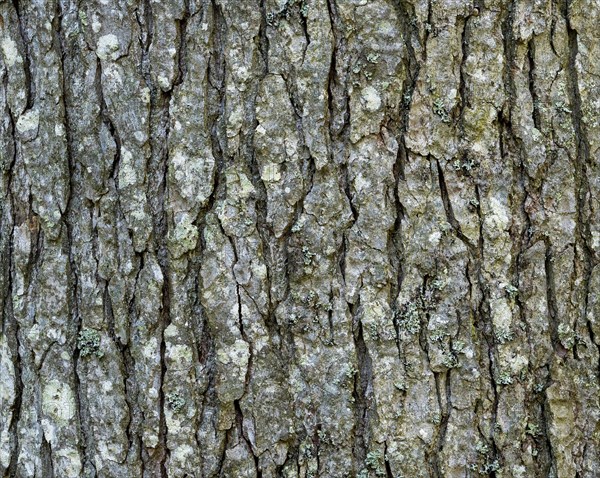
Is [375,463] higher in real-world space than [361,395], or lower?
lower

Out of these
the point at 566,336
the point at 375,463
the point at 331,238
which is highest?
the point at 331,238

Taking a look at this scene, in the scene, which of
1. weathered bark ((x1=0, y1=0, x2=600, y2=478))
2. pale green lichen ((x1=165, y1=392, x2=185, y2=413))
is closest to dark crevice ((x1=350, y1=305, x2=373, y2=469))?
weathered bark ((x1=0, y1=0, x2=600, y2=478))

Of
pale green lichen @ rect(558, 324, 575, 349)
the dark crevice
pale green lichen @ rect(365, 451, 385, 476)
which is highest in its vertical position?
pale green lichen @ rect(558, 324, 575, 349)

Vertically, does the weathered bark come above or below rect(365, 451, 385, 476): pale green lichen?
above

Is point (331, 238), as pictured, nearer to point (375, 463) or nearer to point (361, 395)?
point (361, 395)

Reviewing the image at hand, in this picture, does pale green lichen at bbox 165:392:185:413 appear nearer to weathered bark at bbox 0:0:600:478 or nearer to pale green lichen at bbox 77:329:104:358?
weathered bark at bbox 0:0:600:478

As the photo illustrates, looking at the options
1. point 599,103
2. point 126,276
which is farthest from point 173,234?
point 599,103

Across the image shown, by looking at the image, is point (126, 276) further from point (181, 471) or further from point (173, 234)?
point (181, 471)

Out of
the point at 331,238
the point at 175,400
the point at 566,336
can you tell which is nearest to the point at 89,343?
the point at 175,400

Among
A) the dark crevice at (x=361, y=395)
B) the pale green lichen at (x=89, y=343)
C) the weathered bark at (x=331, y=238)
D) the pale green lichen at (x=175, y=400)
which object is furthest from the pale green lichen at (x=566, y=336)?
the pale green lichen at (x=89, y=343)

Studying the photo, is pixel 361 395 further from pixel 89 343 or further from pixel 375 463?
pixel 89 343
